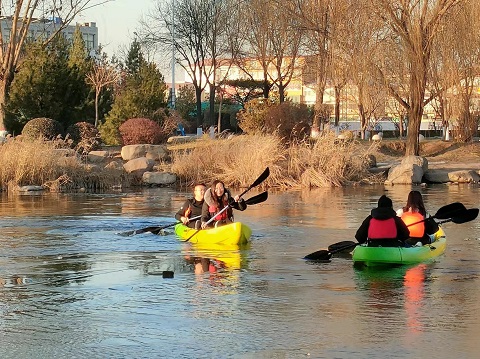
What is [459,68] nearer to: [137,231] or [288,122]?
[288,122]

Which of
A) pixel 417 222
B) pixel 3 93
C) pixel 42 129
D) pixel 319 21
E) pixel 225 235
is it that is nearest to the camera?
pixel 417 222

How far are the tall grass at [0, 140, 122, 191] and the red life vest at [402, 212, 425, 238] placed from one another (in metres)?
17.8

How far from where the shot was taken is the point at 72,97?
137ft

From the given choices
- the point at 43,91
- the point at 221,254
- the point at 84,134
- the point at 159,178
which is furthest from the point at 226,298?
the point at 43,91

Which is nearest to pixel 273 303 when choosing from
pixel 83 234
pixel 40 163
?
pixel 83 234

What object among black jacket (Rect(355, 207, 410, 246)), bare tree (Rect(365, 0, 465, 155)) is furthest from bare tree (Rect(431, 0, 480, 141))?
black jacket (Rect(355, 207, 410, 246))

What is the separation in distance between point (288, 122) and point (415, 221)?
73.9 feet

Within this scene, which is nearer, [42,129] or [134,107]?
[42,129]

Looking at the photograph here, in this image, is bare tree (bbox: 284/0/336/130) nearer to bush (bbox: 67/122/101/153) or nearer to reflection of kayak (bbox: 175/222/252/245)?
bush (bbox: 67/122/101/153)

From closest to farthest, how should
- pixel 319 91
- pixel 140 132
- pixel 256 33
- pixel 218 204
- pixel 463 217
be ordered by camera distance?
pixel 463 217
pixel 218 204
pixel 140 132
pixel 319 91
pixel 256 33

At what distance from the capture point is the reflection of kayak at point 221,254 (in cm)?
1459

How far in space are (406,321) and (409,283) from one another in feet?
8.56

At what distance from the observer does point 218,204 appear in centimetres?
1764

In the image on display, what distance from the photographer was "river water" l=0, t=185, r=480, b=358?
9.08m
